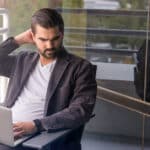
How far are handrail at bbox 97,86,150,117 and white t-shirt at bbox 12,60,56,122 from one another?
40.8 inches

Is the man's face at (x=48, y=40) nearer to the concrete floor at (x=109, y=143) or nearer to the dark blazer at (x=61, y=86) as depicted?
the dark blazer at (x=61, y=86)

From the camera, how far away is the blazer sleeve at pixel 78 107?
8.49 ft

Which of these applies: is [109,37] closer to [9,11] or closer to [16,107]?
[9,11]

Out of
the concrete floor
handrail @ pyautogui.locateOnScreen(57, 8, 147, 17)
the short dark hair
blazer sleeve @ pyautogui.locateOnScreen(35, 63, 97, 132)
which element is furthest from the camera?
the concrete floor

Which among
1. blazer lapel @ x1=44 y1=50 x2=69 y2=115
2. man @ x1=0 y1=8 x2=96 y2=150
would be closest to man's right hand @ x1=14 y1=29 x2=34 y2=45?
man @ x1=0 y1=8 x2=96 y2=150

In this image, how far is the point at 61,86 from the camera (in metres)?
2.82

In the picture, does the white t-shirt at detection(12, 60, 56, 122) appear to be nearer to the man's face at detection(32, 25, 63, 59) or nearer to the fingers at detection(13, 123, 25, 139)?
the man's face at detection(32, 25, 63, 59)

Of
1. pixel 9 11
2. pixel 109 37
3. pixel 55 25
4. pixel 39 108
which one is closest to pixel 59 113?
pixel 39 108

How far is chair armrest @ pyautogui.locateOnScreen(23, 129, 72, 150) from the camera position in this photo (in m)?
2.34

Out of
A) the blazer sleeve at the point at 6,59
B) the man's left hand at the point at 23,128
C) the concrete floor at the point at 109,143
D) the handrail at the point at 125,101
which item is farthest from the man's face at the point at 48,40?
the concrete floor at the point at 109,143

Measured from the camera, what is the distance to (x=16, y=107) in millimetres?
2939

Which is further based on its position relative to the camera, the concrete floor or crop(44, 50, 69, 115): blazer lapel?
the concrete floor

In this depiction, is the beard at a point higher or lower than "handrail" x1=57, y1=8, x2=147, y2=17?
lower

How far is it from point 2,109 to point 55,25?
668 mm
